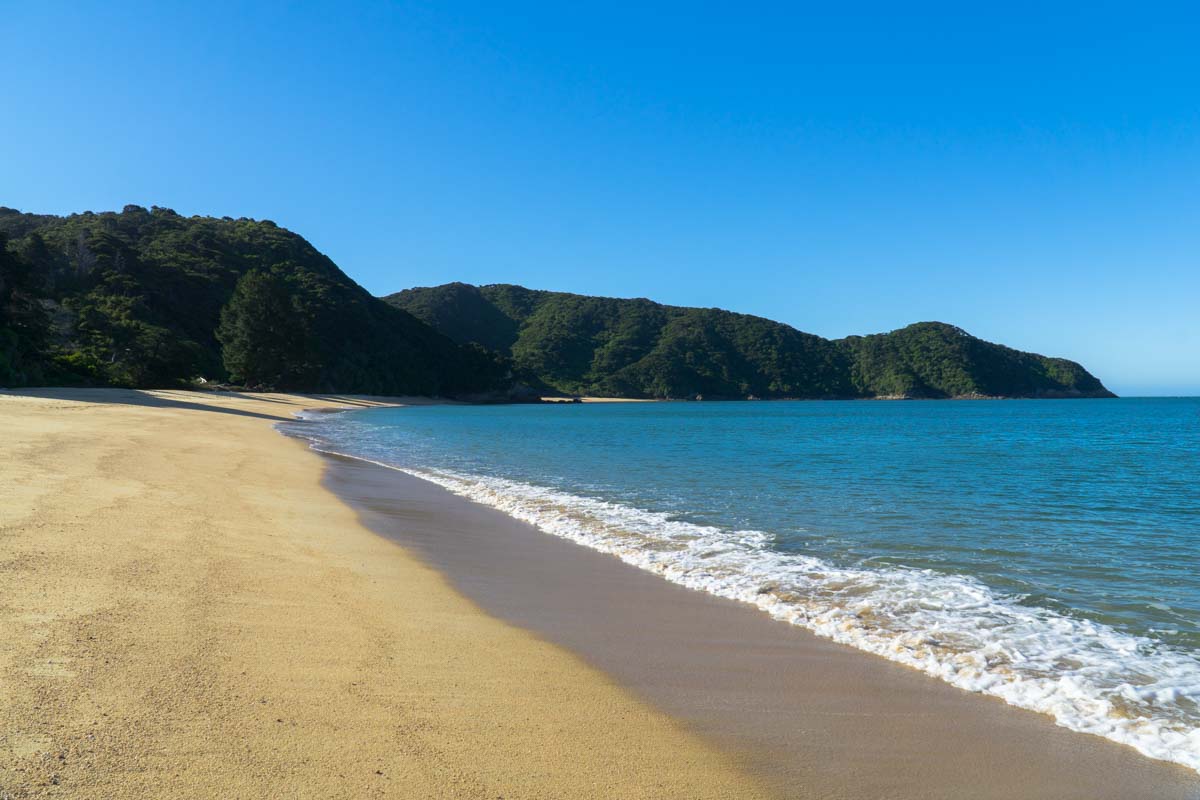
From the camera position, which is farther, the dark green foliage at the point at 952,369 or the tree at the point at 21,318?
the dark green foliage at the point at 952,369

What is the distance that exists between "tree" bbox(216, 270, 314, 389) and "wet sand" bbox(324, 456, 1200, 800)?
241 feet

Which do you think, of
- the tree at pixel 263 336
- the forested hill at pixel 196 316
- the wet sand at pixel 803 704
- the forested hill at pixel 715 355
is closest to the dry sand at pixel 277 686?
the wet sand at pixel 803 704

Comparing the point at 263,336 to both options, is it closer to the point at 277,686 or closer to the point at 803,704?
the point at 277,686

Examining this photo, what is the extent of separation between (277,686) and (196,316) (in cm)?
8930

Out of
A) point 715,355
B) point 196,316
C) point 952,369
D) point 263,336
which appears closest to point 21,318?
point 263,336

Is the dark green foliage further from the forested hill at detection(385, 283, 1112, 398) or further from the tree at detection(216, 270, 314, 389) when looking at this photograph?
the tree at detection(216, 270, 314, 389)

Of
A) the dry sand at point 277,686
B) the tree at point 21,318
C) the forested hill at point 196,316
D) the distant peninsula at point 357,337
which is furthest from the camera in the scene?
the distant peninsula at point 357,337

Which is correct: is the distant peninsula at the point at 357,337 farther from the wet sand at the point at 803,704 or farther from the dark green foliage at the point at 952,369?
the wet sand at the point at 803,704

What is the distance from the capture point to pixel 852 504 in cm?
1243

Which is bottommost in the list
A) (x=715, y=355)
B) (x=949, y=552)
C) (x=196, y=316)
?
(x=949, y=552)

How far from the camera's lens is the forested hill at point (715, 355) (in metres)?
158

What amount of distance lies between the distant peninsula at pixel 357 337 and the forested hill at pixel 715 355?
495 millimetres

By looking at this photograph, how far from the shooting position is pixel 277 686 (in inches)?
140

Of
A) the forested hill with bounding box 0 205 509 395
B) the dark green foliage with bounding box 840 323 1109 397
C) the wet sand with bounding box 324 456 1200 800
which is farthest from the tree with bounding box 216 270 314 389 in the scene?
the dark green foliage with bounding box 840 323 1109 397
